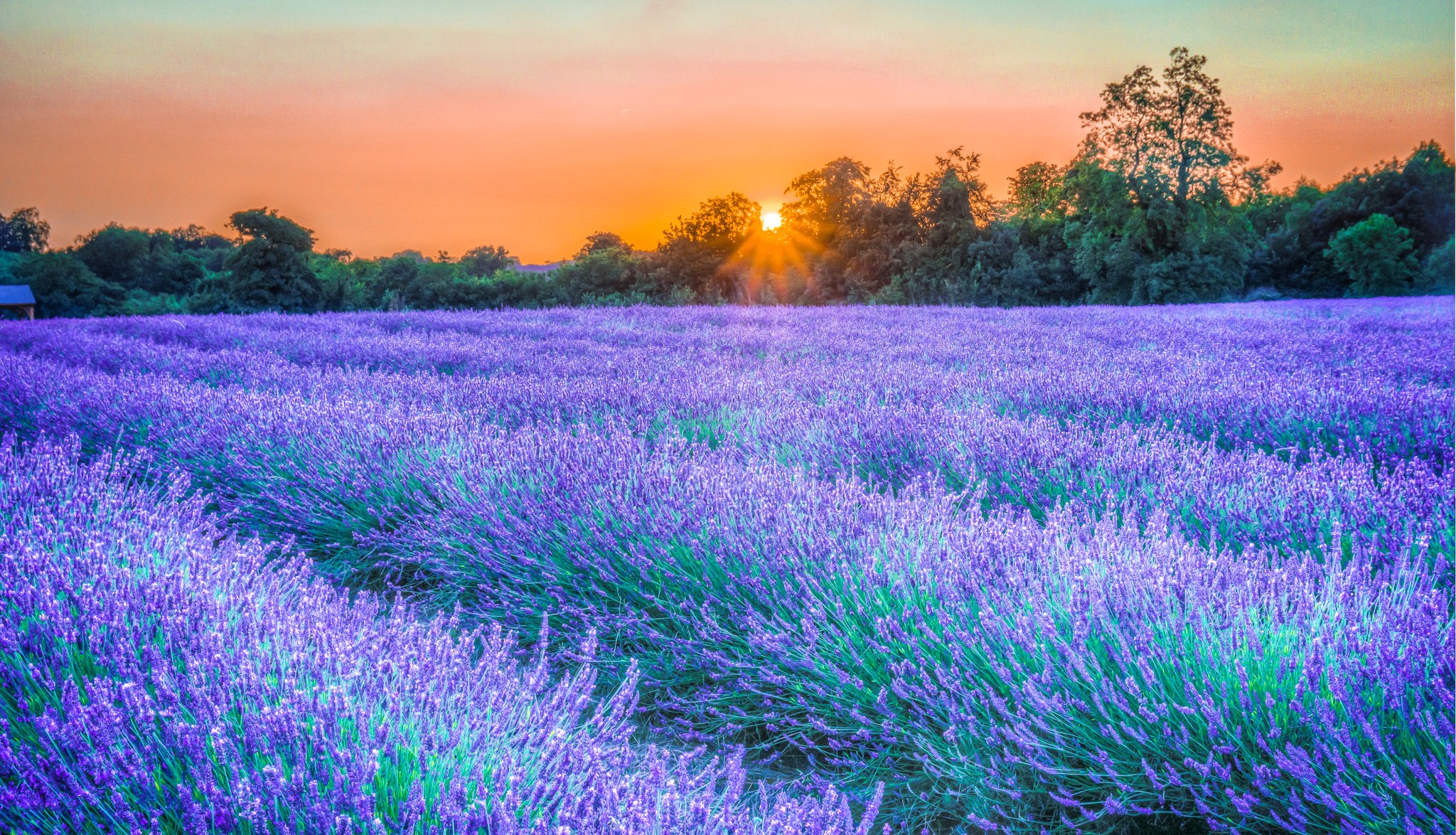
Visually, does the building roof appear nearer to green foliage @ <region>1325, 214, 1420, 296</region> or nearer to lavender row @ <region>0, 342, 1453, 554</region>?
lavender row @ <region>0, 342, 1453, 554</region>

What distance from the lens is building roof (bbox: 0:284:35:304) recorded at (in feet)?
90.7

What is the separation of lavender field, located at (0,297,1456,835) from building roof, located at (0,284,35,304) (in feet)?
110

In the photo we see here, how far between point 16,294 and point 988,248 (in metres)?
35.0

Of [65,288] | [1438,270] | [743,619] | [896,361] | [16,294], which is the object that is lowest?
[743,619]

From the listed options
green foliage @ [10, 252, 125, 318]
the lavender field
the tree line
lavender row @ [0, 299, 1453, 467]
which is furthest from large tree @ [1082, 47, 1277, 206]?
green foliage @ [10, 252, 125, 318]

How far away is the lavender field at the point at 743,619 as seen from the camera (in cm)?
91

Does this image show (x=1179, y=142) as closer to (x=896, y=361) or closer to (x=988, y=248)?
(x=988, y=248)

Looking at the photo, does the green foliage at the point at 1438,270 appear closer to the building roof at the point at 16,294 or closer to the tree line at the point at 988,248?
the tree line at the point at 988,248

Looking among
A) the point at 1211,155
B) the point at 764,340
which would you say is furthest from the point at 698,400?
the point at 1211,155

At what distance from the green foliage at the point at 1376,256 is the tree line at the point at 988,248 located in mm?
67

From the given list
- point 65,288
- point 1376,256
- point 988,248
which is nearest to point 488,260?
point 65,288

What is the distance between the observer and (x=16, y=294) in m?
28.5

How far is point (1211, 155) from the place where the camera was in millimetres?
24266

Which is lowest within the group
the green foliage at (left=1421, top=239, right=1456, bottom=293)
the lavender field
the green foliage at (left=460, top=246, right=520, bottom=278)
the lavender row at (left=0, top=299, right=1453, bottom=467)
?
the lavender field
